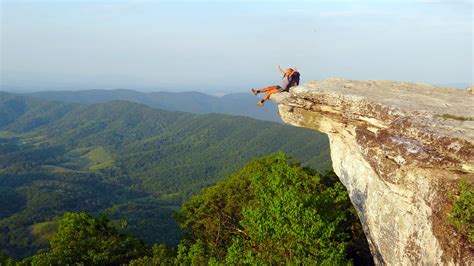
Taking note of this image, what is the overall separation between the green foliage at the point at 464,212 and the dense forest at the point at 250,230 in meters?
5.45

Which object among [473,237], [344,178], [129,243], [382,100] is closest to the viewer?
[473,237]

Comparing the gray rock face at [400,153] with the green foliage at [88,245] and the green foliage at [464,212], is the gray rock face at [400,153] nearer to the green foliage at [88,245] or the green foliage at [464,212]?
the green foliage at [464,212]

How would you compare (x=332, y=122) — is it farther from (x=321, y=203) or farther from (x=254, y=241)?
(x=254, y=241)

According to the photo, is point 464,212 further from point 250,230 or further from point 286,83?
point 286,83

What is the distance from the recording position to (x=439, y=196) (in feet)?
45.9

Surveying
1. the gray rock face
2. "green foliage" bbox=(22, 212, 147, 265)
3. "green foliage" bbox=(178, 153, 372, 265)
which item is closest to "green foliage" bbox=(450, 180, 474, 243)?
the gray rock face

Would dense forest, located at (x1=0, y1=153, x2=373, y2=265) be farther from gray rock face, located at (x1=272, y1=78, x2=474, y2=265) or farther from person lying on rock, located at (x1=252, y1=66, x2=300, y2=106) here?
person lying on rock, located at (x1=252, y1=66, x2=300, y2=106)

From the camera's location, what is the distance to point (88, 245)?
99.1 ft

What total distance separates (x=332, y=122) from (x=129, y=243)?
2178 cm

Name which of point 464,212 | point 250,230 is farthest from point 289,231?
point 464,212

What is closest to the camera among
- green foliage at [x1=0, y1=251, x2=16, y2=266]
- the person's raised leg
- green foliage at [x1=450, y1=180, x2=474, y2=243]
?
green foliage at [x1=450, y1=180, x2=474, y2=243]

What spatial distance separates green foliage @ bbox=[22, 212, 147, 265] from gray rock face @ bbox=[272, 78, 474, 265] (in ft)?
62.2

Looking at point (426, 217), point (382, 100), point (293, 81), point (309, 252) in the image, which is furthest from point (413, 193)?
point (293, 81)

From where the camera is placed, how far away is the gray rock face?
45.0 feet
